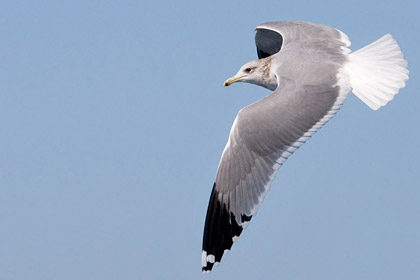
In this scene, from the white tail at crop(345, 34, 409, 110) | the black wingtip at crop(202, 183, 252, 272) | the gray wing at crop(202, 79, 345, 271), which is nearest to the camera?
the gray wing at crop(202, 79, 345, 271)

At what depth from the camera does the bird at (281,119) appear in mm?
6086

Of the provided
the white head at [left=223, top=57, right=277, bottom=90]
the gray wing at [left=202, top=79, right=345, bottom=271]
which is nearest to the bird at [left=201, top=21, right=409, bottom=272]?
the gray wing at [left=202, top=79, right=345, bottom=271]

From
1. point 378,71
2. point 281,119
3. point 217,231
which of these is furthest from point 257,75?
point 217,231

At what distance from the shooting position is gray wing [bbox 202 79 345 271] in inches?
239

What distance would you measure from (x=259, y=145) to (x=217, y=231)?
2.20ft

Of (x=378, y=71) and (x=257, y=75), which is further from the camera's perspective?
(x=257, y=75)

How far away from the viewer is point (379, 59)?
6.88 meters

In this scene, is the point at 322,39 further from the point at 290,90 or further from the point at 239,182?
the point at 239,182

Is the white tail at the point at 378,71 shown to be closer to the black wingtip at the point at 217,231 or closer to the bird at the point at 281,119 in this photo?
the bird at the point at 281,119

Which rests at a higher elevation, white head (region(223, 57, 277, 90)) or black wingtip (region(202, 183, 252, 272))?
white head (region(223, 57, 277, 90))

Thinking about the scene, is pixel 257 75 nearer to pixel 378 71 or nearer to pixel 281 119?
pixel 378 71

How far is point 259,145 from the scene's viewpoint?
6.09 m

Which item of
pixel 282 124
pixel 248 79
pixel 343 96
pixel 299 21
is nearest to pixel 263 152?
pixel 282 124

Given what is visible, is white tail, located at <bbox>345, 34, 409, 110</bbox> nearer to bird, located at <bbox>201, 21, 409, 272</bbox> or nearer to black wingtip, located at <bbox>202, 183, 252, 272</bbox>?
bird, located at <bbox>201, 21, 409, 272</bbox>
